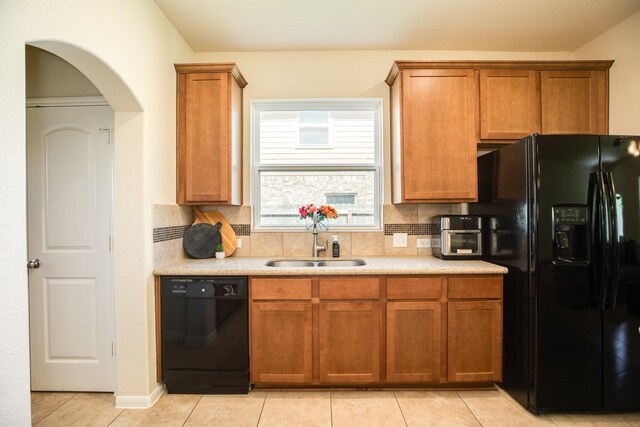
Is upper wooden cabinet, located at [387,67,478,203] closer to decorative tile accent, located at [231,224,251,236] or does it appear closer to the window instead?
the window

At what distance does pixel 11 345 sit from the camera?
130 cm

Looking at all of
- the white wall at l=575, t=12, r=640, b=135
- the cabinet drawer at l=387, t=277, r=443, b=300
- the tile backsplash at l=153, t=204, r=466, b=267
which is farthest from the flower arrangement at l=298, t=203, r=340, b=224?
the white wall at l=575, t=12, r=640, b=135

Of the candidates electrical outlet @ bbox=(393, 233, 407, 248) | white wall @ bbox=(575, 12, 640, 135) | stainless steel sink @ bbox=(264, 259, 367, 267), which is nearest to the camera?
white wall @ bbox=(575, 12, 640, 135)

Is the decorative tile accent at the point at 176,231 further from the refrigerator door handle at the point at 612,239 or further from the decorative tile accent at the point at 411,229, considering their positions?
the refrigerator door handle at the point at 612,239

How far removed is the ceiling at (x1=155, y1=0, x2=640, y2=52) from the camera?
2383 mm

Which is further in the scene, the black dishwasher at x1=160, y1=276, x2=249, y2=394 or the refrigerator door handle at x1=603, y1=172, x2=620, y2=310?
the black dishwasher at x1=160, y1=276, x2=249, y2=394

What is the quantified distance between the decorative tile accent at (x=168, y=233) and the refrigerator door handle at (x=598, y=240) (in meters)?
2.85

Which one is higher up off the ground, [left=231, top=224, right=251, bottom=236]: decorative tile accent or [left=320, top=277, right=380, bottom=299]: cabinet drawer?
[left=231, top=224, right=251, bottom=236]: decorative tile accent

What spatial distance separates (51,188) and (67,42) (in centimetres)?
124

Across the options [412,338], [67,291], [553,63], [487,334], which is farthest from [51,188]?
[553,63]

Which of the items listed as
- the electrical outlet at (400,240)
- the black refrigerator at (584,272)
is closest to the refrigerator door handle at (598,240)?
the black refrigerator at (584,272)

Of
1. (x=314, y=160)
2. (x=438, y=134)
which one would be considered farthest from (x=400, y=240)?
(x=314, y=160)

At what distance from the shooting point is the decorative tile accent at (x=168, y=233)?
2.36 metres

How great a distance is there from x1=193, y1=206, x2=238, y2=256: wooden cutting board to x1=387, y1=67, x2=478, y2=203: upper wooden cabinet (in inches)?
60.2
